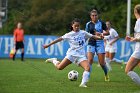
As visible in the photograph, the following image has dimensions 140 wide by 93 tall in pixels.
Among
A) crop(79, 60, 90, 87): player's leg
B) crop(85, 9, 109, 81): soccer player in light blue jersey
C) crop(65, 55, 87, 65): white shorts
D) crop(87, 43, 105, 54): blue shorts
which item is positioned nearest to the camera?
crop(79, 60, 90, 87): player's leg

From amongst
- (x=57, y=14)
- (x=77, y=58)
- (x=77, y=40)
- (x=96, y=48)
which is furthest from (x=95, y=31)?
(x=57, y=14)

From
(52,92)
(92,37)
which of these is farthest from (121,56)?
(52,92)

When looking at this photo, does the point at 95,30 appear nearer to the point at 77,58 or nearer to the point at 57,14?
the point at 77,58

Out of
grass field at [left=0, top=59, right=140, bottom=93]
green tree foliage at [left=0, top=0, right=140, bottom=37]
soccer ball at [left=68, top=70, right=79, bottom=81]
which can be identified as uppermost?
green tree foliage at [left=0, top=0, right=140, bottom=37]

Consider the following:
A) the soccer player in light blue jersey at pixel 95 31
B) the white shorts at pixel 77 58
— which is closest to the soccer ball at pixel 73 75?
the soccer player in light blue jersey at pixel 95 31

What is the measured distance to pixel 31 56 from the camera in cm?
3391

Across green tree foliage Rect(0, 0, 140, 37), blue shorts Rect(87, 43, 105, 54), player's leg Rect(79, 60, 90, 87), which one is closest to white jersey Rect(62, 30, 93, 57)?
player's leg Rect(79, 60, 90, 87)

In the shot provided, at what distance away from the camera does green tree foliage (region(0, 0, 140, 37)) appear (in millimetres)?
51969

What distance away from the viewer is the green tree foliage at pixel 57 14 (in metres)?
52.0

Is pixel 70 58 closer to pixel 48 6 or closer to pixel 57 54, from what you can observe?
pixel 57 54

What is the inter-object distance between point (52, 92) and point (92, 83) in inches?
116

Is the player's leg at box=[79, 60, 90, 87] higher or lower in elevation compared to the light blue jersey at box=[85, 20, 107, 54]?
lower

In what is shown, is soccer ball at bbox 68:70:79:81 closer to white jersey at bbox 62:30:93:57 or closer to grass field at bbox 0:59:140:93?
grass field at bbox 0:59:140:93

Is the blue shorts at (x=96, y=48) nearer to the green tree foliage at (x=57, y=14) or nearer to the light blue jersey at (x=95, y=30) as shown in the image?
the light blue jersey at (x=95, y=30)
